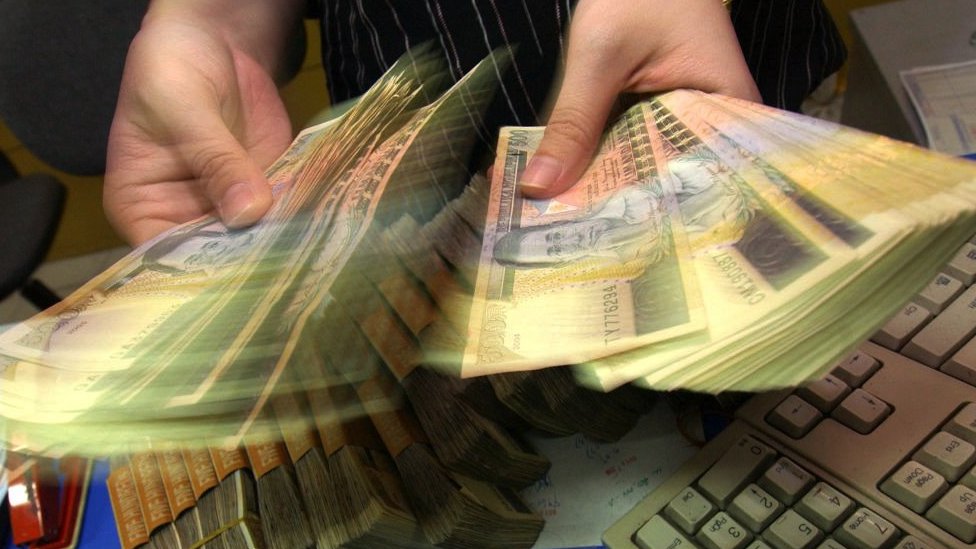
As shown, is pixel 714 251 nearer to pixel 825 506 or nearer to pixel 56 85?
pixel 825 506

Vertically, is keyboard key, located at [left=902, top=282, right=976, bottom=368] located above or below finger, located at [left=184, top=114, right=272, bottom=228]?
below

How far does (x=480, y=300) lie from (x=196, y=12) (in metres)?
0.48

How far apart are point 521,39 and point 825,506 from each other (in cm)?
47

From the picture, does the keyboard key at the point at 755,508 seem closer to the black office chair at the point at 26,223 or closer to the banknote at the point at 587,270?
the banknote at the point at 587,270

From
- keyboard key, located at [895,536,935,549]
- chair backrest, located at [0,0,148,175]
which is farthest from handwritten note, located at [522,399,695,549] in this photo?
chair backrest, located at [0,0,148,175]

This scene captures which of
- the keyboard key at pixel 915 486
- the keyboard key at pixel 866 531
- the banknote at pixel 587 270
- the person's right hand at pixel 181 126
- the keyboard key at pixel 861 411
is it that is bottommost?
the keyboard key at pixel 866 531

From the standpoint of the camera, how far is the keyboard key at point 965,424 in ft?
1.25

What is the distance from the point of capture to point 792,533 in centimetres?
37

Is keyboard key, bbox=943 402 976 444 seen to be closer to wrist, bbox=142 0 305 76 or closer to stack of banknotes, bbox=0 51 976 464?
stack of banknotes, bbox=0 51 976 464

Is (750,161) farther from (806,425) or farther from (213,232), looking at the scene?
(213,232)

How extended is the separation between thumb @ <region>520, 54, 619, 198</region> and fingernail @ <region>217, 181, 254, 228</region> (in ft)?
0.63

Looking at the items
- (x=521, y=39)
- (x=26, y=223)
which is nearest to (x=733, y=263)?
(x=521, y=39)

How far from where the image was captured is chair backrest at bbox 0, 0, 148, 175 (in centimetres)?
87

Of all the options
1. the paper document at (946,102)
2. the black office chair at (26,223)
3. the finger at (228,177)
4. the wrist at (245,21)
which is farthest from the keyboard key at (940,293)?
the black office chair at (26,223)
